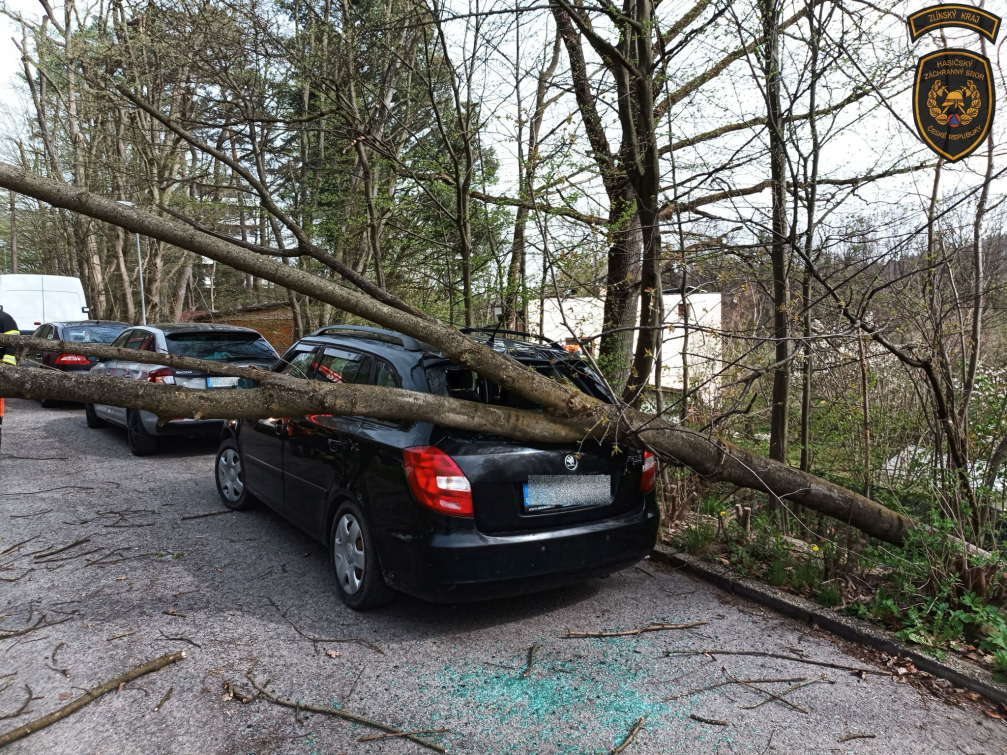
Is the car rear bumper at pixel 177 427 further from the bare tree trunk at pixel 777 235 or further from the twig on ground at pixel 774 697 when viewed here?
the twig on ground at pixel 774 697

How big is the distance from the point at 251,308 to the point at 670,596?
76.3 feet

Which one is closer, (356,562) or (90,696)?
(90,696)

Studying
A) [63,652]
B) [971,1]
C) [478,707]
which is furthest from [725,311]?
[63,652]

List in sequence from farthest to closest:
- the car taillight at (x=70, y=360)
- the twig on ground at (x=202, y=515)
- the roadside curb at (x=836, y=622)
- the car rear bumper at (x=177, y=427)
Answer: the car taillight at (x=70, y=360), the car rear bumper at (x=177, y=427), the twig on ground at (x=202, y=515), the roadside curb at (x=836, y=622)

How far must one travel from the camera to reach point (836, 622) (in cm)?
405

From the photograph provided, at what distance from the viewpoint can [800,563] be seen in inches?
190

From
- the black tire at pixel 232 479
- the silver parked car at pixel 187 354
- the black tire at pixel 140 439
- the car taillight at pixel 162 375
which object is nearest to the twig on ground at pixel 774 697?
the black tire at pixel 232 479

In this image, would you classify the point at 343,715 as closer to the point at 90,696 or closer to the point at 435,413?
the point at 90,696

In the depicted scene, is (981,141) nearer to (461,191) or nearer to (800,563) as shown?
(800,563)

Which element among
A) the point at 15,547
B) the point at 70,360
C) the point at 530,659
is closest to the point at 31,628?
the point at 15,547

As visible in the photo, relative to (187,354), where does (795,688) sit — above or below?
below

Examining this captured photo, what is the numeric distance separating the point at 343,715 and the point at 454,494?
117cm

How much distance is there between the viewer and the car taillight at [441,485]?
146 inches

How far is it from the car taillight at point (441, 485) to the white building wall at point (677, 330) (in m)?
1.97
